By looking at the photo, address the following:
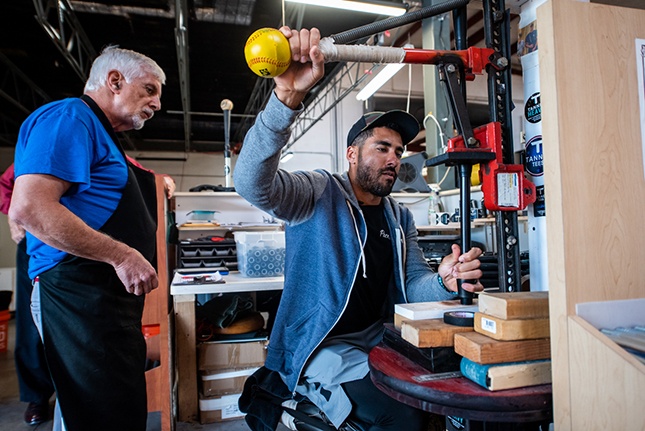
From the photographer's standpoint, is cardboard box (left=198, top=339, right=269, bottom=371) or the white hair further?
cardboard box (left=198, top=339, right=269, bottom=371)

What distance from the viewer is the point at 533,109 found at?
37.9 inches

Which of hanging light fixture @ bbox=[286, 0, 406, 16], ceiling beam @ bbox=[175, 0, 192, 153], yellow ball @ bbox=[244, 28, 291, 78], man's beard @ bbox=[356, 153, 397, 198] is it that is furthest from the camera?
ceiling beam @ bbox=[175, 0, 192, 153]

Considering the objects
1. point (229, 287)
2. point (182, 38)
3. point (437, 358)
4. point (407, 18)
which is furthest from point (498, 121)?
point (182, 38)

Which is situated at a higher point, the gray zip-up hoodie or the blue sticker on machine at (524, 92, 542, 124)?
the blue sticker on machine at (524, 92, 542, 124)

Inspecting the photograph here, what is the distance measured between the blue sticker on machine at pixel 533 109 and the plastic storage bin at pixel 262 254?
153 centimetres

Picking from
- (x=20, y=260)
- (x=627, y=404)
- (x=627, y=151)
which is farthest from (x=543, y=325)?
(x=20, y=260)

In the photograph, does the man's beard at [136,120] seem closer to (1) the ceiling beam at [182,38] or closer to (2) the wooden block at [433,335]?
(2) the wooden block at [433,335]

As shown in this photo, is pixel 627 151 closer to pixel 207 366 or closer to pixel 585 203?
pixel 585 203

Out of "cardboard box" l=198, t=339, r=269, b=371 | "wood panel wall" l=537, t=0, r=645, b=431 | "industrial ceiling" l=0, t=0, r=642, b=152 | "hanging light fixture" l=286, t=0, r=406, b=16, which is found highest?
"industrial ceiling" l=0, t=0, r=642, b=152

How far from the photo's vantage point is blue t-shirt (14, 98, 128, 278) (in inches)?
43.4

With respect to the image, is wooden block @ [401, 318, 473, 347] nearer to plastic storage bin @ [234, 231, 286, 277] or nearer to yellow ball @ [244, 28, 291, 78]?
yellow ball @ [244, 28, 291, 78]

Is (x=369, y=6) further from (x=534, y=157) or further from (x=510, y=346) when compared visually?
(x=510, y=346)

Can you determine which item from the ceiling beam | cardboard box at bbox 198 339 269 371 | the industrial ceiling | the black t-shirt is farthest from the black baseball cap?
the ceiling beam

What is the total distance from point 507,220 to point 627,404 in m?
0.50
